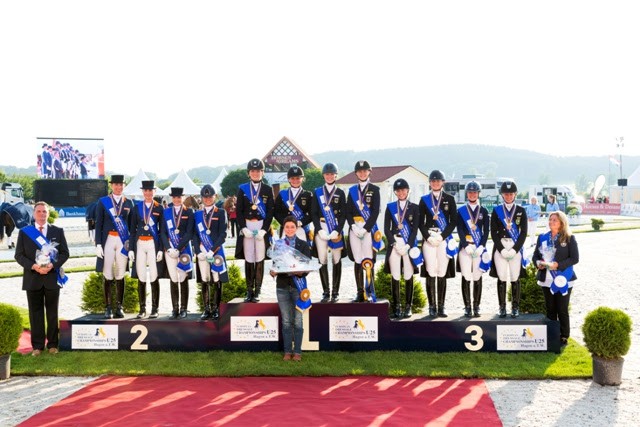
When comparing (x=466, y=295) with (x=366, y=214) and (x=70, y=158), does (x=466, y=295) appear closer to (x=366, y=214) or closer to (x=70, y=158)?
(x=366, y=214)

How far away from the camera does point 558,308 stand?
30.7ft

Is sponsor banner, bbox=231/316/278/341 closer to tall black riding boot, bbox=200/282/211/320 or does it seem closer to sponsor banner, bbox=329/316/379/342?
tall black riding boot, bbox=200/282/211/320

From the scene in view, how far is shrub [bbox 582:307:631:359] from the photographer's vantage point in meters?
7.59

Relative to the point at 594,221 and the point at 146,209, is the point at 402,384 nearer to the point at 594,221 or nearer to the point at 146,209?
the point at 146,209

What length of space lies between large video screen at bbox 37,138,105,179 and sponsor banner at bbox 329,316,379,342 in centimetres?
4277

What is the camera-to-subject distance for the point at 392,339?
30.2 feet

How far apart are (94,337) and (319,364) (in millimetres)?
3676

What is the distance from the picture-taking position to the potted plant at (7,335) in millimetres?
8117

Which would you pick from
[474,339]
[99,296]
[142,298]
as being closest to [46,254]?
[142,298]

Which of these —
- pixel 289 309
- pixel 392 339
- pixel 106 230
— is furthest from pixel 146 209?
pixel 392 339

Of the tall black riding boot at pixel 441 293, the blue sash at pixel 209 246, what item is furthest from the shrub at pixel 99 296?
the tall black riding boot at pixel 441 293

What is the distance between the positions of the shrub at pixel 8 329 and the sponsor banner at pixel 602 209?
60.2 meters

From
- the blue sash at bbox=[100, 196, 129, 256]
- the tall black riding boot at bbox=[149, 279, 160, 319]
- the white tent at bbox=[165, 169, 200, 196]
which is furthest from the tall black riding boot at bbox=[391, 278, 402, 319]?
the white tent at bbox=[165, 169, 200, 196]

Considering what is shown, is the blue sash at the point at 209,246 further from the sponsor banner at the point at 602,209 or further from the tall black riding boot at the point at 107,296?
the sponsor banner at the point at 602,209
